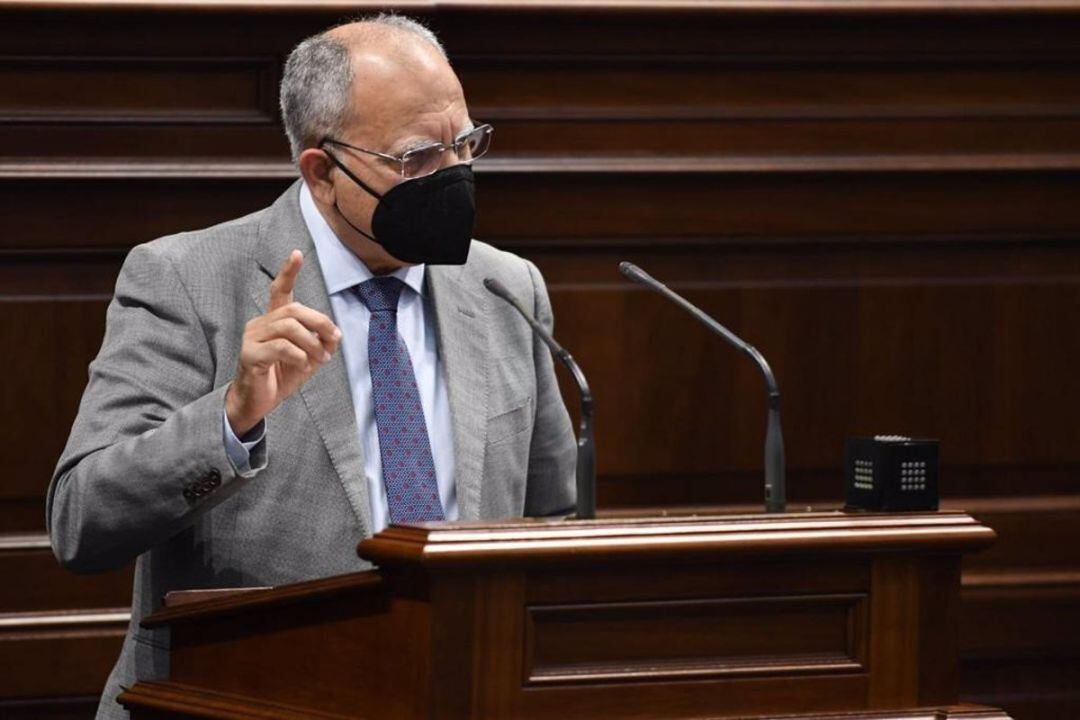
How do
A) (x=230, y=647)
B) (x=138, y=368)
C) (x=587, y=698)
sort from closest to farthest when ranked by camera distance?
(x=587, y=698)
(x=230, y=647)
(x=138, y=368)

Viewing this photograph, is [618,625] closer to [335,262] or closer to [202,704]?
[202,704]

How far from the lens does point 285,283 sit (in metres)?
1.67

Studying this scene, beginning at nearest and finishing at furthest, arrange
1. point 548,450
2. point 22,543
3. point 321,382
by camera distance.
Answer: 1. point 321,382
2. point 548,450
3. point 22,543

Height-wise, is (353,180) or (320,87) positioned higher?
(320,87)

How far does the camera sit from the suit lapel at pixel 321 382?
1.99 metres

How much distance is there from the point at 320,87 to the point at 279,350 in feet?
2.09

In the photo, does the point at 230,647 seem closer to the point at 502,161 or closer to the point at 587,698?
the point at 587,698

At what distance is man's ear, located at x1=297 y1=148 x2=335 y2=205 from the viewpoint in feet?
7.08

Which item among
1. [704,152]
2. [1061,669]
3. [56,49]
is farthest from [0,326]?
[1061,669]

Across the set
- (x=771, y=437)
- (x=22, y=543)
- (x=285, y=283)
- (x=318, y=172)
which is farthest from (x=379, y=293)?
(x=22, y=543)

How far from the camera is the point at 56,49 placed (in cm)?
280

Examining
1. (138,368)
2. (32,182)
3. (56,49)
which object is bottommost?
(138,368)

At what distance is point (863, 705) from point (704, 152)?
5.37ft

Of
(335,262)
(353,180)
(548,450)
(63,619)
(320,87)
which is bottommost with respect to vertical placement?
(63,619)
